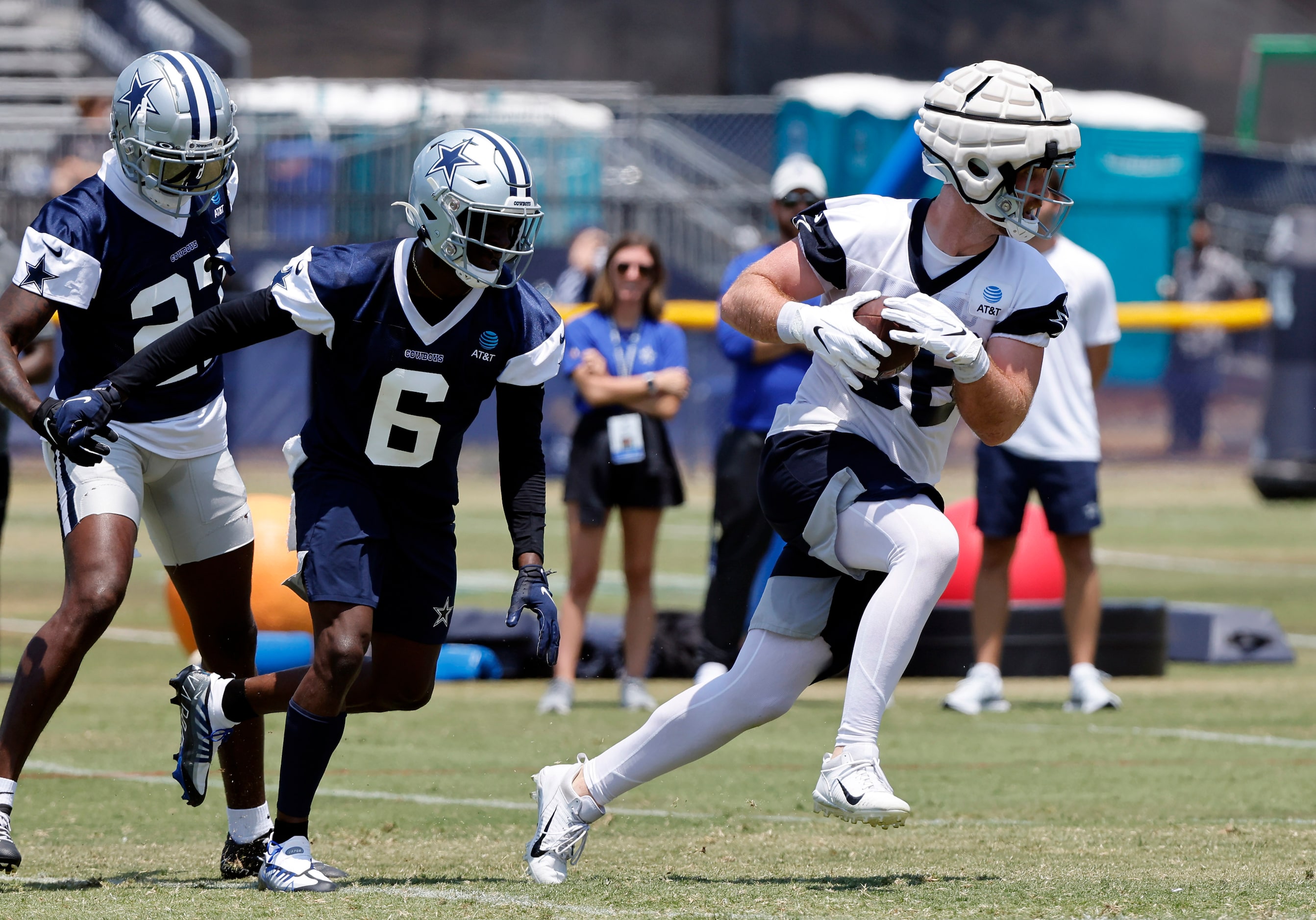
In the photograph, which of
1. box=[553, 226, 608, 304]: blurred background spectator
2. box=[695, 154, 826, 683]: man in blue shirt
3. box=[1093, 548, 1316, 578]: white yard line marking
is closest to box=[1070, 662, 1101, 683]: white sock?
box=[695, 154, 826, 683]: man in blue shirt

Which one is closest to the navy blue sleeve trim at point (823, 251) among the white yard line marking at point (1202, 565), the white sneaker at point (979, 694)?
the white sneaker at point (979, 694)

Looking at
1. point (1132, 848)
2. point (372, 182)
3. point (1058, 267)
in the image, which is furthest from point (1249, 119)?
point (1132, 848)

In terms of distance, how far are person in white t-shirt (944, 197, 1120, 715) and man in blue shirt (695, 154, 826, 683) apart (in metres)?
1.03

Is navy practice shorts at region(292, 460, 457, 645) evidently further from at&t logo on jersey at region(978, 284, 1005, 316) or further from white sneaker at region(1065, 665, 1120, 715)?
white sneaker at region(1065, 665, 1120, 715)

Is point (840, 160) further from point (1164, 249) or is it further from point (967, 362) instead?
point (967, 362)

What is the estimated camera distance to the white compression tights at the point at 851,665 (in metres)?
4.98

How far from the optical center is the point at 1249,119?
103ft

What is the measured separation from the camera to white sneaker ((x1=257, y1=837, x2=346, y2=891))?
5.05m

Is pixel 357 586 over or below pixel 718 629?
over

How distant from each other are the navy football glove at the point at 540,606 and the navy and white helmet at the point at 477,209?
2.63 ft

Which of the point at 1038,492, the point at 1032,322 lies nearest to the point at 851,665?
the point at 1032,322

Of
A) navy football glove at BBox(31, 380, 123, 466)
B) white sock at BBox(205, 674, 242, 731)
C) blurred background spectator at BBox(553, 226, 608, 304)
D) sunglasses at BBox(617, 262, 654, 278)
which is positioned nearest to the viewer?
navy football glove at BBox(31, 380, 123, 466)

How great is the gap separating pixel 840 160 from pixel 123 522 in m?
20.9

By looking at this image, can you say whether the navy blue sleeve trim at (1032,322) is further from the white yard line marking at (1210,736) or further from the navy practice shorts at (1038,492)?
the navy practice shorts at (1038,492)
